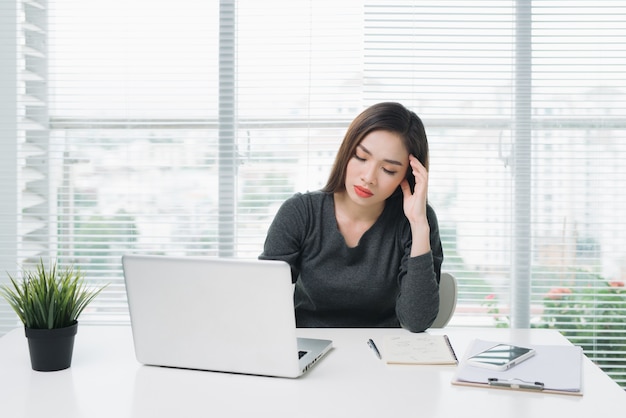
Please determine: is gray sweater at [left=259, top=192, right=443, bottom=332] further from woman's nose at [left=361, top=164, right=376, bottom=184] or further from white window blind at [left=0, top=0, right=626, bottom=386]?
white window blind at [left=0, top=0, right=626, bottom=386]

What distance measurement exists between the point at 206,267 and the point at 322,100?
166 centimetres

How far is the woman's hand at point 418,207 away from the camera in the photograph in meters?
1.87

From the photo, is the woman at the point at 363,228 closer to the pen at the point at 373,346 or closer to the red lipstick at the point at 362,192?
the red lipstick at the point at 362,192

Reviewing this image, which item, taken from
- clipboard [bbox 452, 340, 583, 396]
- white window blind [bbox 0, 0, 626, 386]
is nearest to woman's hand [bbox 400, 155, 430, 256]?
clipboard [bbox 452, 340, 583, 396]

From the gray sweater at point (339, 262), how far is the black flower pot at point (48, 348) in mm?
746

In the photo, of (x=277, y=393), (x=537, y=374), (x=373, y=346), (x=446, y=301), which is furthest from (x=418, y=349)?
(x=446, y=301)

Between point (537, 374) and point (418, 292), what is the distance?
0.53 meters

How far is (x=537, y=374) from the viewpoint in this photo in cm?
131

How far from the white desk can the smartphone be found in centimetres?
7

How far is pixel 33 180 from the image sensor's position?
288 centimetres

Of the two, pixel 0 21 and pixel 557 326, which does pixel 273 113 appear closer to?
pixel 0 21

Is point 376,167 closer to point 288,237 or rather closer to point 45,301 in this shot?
point 288,237

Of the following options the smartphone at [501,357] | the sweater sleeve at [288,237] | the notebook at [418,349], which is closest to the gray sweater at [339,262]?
the sweater sleeve at [288,237]

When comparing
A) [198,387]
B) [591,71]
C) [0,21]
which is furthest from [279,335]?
[0,21]
